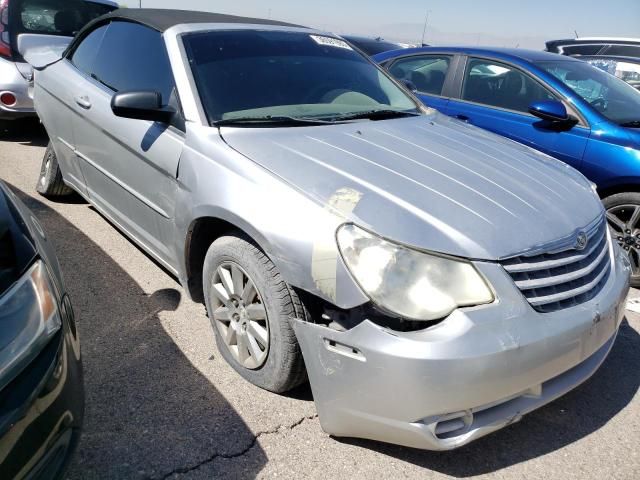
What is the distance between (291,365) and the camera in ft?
7.06

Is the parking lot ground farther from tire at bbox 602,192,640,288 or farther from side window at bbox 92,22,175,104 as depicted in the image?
side window at bbox 92,22,175,104

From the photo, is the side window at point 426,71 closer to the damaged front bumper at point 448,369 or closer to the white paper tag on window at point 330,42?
the white paper tag on window at point 330,42

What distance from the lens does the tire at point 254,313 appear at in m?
2.08

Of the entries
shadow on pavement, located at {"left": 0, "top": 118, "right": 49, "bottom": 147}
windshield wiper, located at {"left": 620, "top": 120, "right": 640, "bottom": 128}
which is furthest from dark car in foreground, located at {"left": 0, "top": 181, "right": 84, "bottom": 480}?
shadow on pavement, located at {"left": 0, "top": 118, "right": 49, "bottom": 147}

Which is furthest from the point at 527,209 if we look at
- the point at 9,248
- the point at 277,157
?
the point at 9,248

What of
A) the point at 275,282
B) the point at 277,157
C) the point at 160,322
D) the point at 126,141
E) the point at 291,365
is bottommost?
the point at 160,322

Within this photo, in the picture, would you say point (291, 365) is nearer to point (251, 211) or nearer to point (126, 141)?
point (251, 211)

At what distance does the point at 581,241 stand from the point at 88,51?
3.34 m

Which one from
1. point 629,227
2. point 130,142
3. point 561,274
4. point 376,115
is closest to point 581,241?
point 561,274

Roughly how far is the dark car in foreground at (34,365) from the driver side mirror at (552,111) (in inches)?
135

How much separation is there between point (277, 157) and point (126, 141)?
1111 millimetres

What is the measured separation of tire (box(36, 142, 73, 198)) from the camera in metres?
4.23

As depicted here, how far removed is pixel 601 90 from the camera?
435cm

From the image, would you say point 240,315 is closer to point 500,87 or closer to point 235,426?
point 235,426
